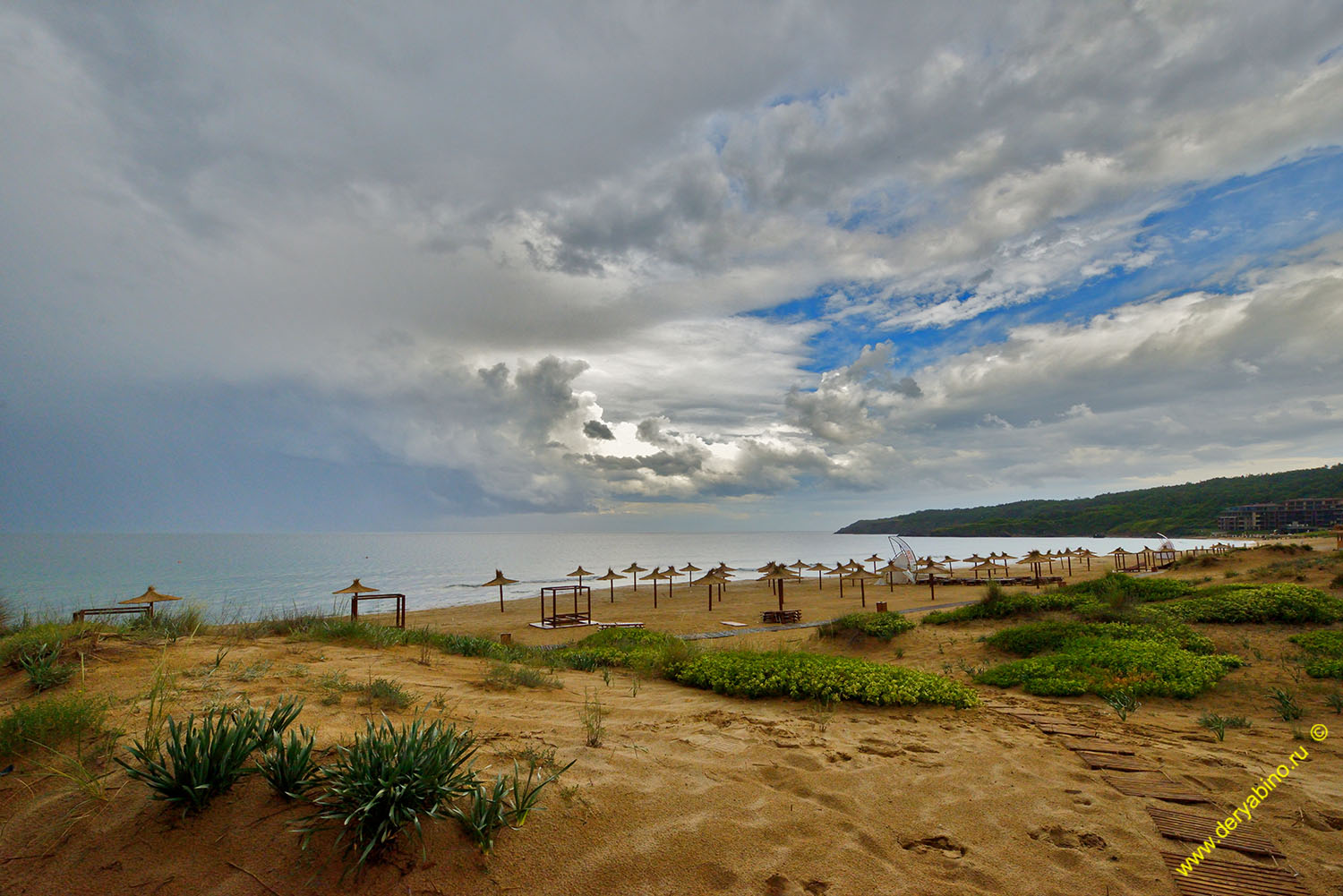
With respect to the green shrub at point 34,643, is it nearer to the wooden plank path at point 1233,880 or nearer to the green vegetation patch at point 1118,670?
the wooden plank path at point 1233,880

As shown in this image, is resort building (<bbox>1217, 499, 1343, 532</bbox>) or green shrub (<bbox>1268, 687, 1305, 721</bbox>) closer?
green shrub (<bbox>1268, 687, 1305, 721</bbox>)

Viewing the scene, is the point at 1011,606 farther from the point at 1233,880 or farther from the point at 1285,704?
the point at 1233,880

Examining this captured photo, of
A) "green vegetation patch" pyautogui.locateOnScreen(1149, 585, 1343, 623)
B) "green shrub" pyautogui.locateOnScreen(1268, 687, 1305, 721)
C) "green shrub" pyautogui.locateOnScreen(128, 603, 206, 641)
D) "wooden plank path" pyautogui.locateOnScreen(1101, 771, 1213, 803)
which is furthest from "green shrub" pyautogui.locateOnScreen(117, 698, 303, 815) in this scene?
"green vegetation patch" pyautogui.locateOnScreen(1149, 585, 1343, 623)

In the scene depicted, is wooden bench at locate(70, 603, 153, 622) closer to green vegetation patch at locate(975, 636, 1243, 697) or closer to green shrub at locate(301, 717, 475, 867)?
green shrub at locate(301, 717, 475, 867)

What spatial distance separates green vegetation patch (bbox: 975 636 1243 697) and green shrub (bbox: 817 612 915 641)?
166 inches

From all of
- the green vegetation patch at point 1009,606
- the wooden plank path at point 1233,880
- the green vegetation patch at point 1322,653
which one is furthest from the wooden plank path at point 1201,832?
the green vegetation patch at point 1009,606

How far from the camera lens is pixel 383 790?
10.5 ft

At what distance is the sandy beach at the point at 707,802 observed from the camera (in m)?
3.24

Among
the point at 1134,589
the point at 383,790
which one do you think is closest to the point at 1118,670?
the point at 1134,589

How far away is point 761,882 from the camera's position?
3.41 meters

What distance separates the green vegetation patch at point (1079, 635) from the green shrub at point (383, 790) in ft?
37.0

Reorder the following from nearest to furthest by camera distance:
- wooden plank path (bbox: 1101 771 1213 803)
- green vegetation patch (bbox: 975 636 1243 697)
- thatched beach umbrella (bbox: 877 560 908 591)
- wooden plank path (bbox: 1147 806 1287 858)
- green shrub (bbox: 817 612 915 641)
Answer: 1. wooden plank path (bbox: 1147 806 1287 858)
2. wooden plank path (bbox: 1101 771 1213 803)
3. green vegetation patch (bbox: 975 636 1243 697)
4. green shrub (bbox: 817 612 915 641)
5. thatched beach umbrella (bbox: 877 560 908 591)

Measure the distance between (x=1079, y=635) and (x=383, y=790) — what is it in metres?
12.6

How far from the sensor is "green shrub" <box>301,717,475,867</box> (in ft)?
10.4
